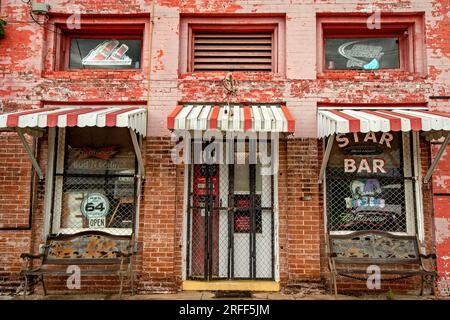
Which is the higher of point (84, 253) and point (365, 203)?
point (365, 203)

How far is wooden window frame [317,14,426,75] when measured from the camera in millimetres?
6930

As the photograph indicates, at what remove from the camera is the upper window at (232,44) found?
7.05 meters

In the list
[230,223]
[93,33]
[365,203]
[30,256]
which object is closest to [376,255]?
[365,203]

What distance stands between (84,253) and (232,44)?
4374mm

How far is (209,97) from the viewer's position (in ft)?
22.3

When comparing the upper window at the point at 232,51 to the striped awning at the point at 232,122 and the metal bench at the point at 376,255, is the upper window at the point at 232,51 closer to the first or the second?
the striped awning at the point at 232,122

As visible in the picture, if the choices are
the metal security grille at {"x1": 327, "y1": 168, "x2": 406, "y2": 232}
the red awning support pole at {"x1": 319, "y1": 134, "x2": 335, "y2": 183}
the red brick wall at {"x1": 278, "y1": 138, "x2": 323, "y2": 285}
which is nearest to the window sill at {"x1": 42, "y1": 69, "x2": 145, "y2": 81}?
the red brick wall at {"x1": 278, "y1": 138, "x2": 323, "y2": 285}

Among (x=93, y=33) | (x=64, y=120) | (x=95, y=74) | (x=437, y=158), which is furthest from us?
(x=93, y=33)

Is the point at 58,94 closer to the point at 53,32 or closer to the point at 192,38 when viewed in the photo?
the point at 53,32

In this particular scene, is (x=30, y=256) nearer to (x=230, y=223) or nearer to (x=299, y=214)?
(x=230, y=223)

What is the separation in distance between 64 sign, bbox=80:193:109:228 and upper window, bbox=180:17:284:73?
8.58 feet

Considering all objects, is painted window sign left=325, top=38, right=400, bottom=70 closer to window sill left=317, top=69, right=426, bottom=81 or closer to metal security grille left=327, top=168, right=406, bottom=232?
window sill left=317, top=69, right=426, bottom=81

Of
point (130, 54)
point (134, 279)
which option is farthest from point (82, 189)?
point (130, 54)
